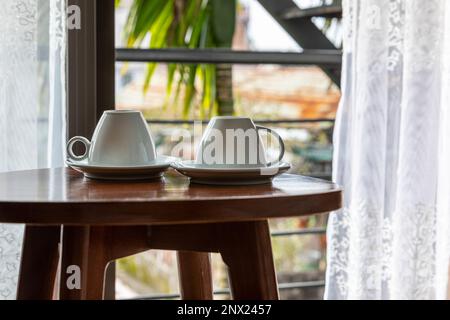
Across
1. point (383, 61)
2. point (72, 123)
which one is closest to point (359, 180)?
point (383, 61)

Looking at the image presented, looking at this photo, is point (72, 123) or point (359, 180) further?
point (359, 180)

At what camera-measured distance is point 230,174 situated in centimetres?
107

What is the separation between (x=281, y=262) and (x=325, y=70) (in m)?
1.45

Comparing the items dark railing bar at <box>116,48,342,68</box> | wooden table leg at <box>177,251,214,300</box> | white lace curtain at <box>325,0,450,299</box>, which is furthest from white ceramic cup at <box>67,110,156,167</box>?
white lace curtain at <box>325,0,450,299</box>

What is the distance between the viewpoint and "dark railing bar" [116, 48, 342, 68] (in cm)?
171

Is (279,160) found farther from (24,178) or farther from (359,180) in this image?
(359,180)

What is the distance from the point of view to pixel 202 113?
246 cm

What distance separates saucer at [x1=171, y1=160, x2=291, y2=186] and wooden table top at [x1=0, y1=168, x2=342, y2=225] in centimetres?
2

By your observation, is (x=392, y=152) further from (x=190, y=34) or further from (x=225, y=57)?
(x=190, y=34)

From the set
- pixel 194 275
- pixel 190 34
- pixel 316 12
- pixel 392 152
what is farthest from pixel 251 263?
pixel 190 34

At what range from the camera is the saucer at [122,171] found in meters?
1.11

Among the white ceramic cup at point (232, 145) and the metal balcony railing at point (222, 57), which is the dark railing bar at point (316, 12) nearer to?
the metal balcony railing at point (222, 57)

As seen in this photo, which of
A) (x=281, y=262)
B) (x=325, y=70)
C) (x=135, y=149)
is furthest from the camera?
(x=281, y=262)

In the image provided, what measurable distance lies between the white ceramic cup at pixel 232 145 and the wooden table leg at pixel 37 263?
31cm
